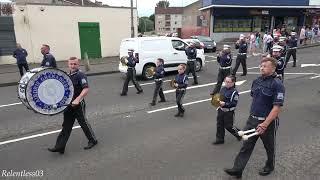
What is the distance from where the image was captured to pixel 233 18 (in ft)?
116

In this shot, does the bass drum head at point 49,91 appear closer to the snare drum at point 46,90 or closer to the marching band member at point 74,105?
the snare drum at point 46,90

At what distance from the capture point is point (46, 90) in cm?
601

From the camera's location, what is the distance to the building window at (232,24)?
115 feet

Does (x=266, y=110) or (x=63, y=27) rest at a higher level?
(x=63, y=27)

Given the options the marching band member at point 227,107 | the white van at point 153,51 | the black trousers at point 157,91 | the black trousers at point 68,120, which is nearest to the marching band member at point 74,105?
the black trousers at point 68,120

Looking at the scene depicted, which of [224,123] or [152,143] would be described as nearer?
[224,123]

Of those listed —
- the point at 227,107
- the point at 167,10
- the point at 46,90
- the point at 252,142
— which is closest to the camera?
the point at 252,142

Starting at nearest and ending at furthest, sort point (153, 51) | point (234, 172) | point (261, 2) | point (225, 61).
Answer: point (234, 172) → point (225, 61) → point (153, 51) → point (261, 2)

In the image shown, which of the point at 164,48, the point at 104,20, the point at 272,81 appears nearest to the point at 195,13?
the point at 104,20

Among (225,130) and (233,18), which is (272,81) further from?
(233,18)

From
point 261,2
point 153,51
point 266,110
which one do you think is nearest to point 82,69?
point 153,51

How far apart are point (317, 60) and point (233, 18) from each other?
16.9m

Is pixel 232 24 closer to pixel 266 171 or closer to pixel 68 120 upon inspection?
pixel 68 120

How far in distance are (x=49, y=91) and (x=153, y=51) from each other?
9.21 metres
